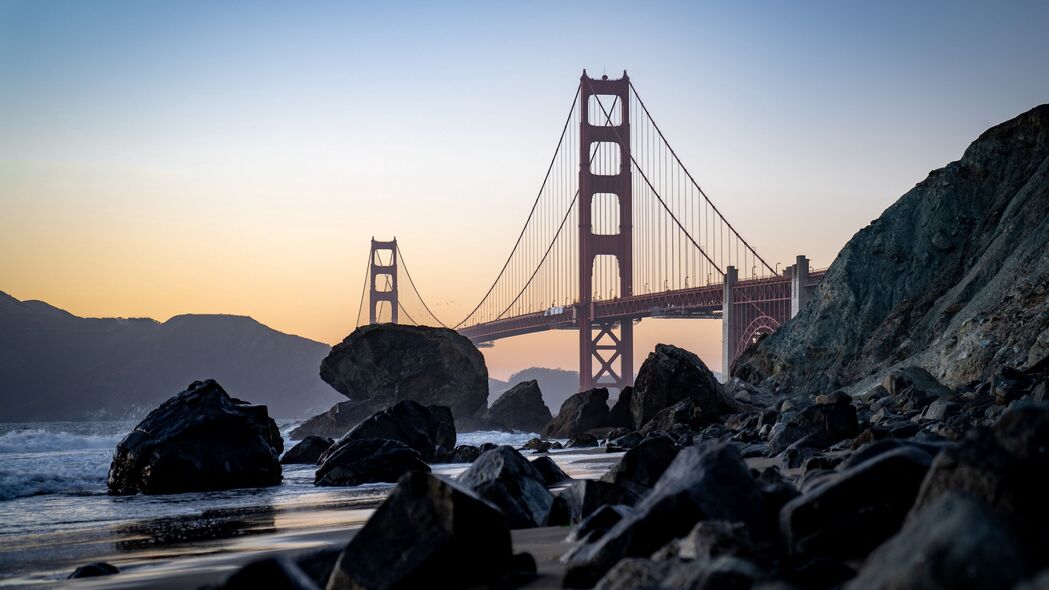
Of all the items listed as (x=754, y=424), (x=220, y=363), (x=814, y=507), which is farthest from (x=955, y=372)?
(x=220, y=363)

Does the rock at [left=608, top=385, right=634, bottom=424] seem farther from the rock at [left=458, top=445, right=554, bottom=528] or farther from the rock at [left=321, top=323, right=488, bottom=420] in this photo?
the rock at [left=321, top=323, right=488, bottom=420]

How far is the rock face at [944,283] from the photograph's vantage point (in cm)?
1614

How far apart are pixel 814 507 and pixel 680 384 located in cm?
1752

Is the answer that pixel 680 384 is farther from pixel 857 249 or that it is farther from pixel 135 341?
pixel 135 341

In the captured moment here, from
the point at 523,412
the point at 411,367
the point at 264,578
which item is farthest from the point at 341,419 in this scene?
the point at 264,578

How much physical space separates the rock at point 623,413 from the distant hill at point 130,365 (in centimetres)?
10157

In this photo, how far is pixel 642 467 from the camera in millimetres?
6266

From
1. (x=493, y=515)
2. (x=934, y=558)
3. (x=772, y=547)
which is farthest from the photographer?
(x=493, y=515)

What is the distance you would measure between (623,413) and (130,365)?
11869 centimetres

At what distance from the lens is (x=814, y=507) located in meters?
3.24

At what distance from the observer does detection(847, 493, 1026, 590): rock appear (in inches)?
71.5

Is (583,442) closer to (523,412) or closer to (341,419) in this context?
(523,412)

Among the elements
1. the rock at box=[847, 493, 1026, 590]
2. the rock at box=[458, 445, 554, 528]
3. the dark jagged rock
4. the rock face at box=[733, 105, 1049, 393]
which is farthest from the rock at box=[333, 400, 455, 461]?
the rock at box=[847, 493, 1026, 590]

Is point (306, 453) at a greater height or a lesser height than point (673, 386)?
lesser
